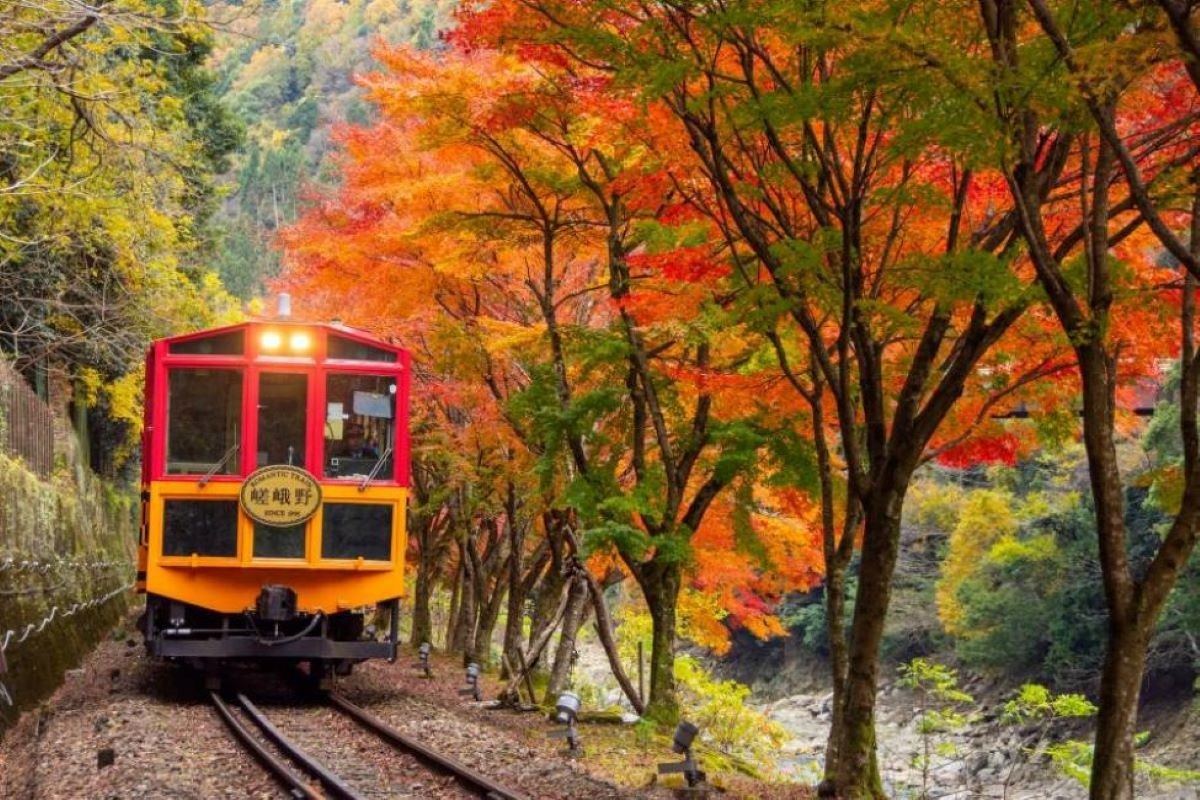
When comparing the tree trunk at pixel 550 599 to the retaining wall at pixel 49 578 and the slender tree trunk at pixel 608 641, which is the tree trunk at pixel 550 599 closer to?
the slender tree trunk at pixel 608 641

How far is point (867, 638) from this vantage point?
877 cm

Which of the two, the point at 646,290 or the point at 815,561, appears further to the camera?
the point at 815,561

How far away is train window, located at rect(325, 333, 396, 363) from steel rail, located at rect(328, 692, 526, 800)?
3137 millimetres

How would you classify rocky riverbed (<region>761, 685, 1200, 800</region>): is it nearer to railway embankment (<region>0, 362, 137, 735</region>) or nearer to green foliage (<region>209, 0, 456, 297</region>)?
railway embankment (<region>0, 362, 137, 735</region>)

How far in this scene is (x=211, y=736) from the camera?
10367mm

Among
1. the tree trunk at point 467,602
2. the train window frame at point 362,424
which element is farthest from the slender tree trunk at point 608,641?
the tree trunk at point 467,602

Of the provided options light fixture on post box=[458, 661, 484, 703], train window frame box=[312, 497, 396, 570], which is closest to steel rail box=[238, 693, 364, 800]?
train window frame box=[312, 497, 396, 570]

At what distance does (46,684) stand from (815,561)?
9.27 meters

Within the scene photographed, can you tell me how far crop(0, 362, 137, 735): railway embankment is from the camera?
1238 cm

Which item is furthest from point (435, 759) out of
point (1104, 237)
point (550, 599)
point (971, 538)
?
point (971, 538)

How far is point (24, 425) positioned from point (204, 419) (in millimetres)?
7084

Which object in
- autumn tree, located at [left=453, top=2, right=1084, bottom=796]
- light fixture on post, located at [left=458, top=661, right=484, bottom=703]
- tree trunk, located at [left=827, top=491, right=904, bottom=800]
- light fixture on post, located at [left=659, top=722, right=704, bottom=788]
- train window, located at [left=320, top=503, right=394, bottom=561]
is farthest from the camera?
light fixture on post, located at [left=458, top=661, right=484, bottom=703]

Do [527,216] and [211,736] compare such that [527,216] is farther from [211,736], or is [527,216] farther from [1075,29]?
[1075,29]

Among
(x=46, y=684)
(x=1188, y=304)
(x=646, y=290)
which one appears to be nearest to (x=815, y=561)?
(x=646, y=290)
